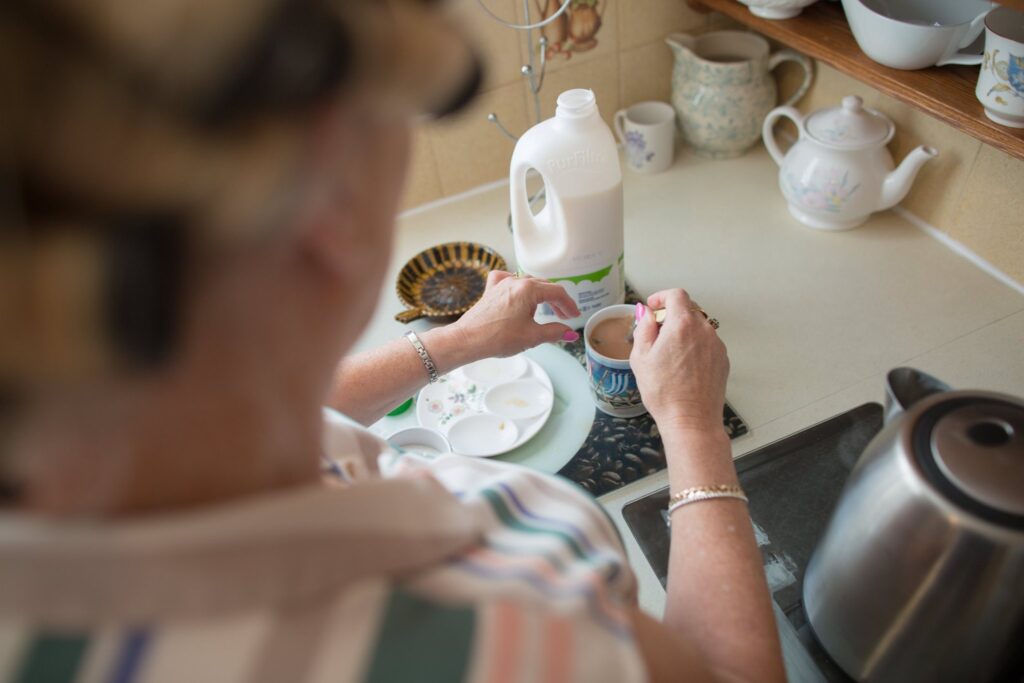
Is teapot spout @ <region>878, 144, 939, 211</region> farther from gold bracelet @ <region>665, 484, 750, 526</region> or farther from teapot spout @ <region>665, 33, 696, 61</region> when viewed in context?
gold bracelet @ <region>665, 484, 750, 526</region>

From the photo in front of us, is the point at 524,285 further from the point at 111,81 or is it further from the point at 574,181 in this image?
the point at 111,81

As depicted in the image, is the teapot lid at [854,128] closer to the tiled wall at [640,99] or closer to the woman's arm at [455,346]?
the tiled wall at [640,99]

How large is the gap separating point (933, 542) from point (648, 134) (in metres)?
0.86

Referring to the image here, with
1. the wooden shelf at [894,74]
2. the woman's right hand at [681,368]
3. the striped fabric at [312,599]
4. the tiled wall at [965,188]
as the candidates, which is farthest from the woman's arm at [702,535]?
the tiled wall at [965,188]

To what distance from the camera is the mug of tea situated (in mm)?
736

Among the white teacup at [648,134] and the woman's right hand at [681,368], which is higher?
the woman's right hand at [681,368]

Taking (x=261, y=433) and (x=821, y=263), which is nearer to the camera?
(x=261, y=433)

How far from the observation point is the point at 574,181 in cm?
76

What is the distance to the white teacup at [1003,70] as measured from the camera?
0.70 metres

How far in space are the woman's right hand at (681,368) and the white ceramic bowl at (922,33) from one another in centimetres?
44

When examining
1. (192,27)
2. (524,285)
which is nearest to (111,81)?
(192,27)

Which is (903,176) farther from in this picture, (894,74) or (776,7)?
(776,7)

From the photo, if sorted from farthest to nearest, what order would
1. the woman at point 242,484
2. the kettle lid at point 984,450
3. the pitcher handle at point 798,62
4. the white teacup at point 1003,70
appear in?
the pitcher handle at point 798,62
the white teacup at point 1003,70
the kettle lid at point 984,450
the woman at point 242,484

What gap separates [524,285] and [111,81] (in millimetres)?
626
